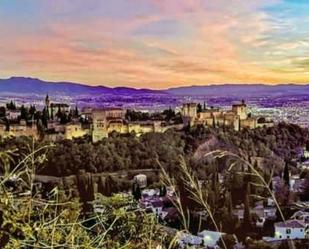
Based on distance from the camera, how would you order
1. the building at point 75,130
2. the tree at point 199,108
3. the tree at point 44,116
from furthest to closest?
1. the tree at point 199,108
2. the building at point 75,130
3. the tree at point 44,116

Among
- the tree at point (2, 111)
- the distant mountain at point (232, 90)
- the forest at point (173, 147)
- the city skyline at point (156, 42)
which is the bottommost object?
the forest at point (173, 147)

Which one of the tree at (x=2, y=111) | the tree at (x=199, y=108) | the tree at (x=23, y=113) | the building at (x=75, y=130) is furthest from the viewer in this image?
the tree at (x=199, y=108)

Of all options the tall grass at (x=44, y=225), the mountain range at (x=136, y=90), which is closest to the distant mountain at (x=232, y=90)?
the mountain range at (x=136, y=90)

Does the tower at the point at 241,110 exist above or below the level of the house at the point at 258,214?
above

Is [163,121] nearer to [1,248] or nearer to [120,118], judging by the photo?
[120,118]

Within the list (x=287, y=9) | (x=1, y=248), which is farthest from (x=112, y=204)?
(x=287, y=9)

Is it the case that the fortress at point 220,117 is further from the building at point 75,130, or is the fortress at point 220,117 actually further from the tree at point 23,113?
the tree at point 23,113

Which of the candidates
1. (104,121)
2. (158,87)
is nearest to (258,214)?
(158,87)

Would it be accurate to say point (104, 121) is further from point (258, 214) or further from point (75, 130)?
point (258, 214)

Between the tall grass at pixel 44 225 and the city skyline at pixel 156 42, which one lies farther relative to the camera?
the city skyline at pixel 156 42
